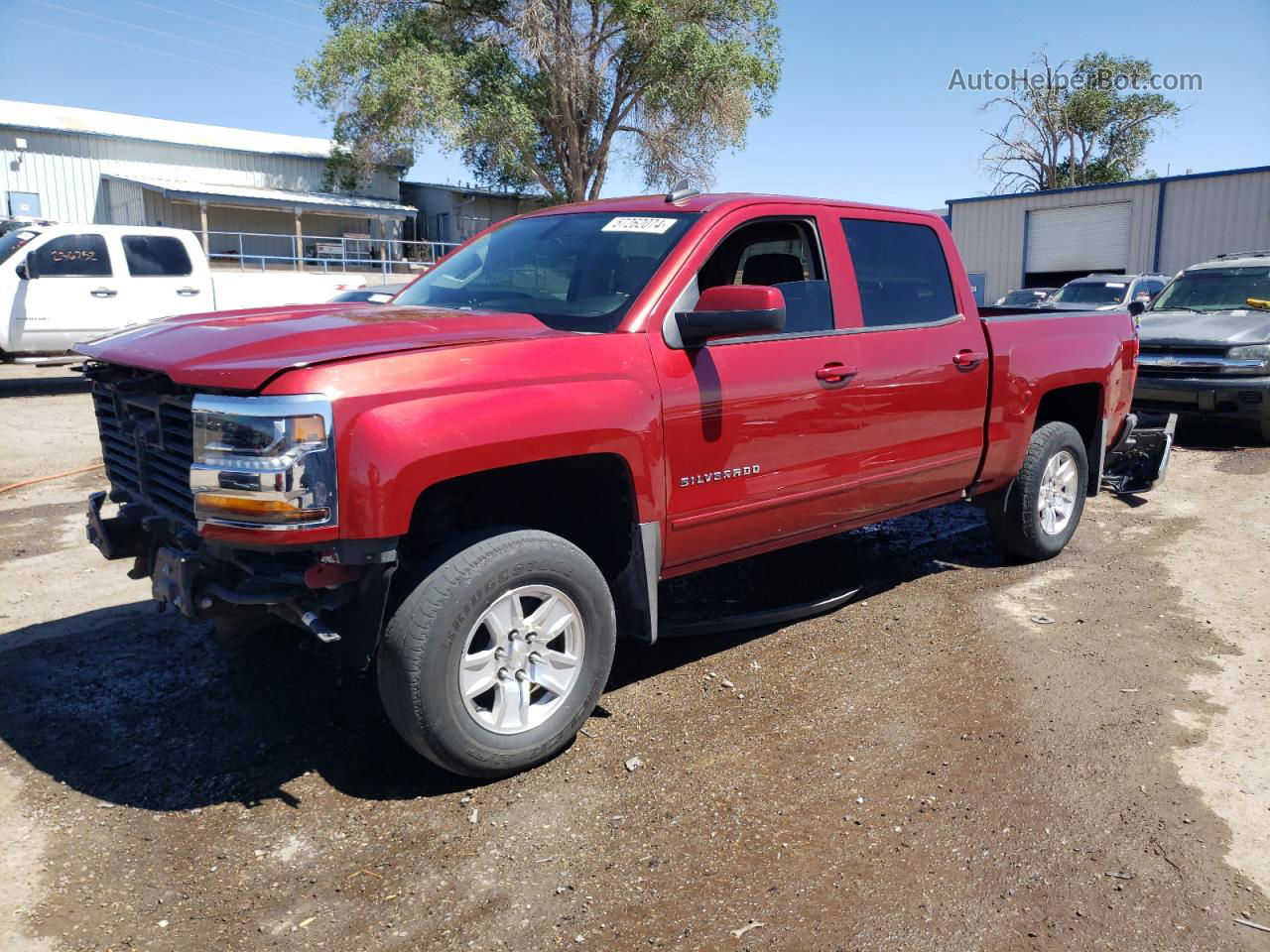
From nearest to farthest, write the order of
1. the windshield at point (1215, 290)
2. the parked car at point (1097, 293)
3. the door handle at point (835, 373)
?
the door handle at point (835, 373) < the windshield at point (1215, 290) < the parked car at point (1097, 293)

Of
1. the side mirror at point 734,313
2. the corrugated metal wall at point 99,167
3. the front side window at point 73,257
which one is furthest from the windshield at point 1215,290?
the corrugated metal wall at point 99,167

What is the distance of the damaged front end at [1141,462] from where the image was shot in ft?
24.6

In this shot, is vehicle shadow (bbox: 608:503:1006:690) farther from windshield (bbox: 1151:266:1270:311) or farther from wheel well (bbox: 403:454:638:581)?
windshield (bbox: 1151:266:1270:311)

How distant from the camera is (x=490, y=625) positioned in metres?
3.29

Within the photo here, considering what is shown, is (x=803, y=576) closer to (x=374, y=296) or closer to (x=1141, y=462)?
(x=374, y=296)

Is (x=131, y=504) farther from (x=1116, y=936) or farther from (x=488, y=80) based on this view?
(x=488, y=80)

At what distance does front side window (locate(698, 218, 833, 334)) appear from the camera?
428 cm

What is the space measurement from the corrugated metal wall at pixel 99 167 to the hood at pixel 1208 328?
3405 cm

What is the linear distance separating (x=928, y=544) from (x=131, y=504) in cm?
473

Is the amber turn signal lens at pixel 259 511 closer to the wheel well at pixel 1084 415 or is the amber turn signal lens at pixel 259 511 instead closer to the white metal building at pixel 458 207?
the wheel well at pixel 1084 415

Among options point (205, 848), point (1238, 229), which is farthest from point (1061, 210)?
point (205, 848)

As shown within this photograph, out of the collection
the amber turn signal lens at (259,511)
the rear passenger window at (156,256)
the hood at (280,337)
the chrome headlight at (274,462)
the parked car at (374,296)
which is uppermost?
the rear passenger window at (156,256)

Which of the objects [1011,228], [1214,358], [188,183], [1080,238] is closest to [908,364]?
[1214,358]

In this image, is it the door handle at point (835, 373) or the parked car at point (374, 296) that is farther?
the parked car at point (374, 296)
